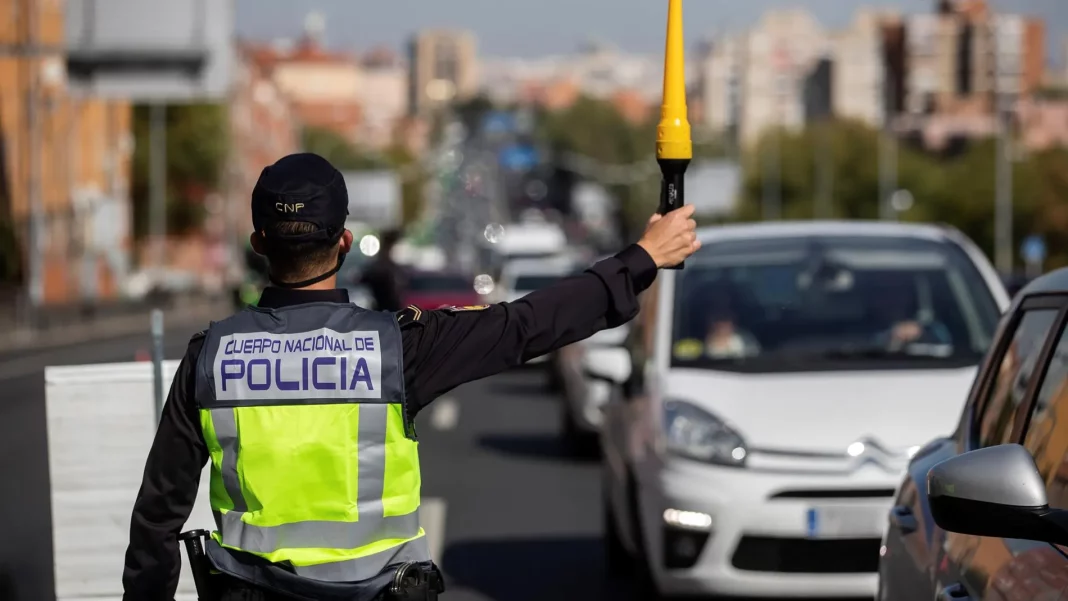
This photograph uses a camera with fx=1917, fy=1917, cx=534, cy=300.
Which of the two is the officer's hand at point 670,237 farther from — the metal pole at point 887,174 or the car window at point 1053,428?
the metal pole at point 887,174

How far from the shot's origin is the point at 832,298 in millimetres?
8914

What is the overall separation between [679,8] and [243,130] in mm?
108971

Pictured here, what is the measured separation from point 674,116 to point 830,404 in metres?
4.12

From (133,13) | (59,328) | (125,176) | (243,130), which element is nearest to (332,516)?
(133,13)

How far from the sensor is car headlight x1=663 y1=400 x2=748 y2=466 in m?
7.44

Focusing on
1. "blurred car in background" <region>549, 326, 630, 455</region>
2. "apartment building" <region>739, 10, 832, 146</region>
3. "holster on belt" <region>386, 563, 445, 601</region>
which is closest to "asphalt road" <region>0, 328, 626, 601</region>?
"blurred car in background" <region>549, 326, 630, 455</region>

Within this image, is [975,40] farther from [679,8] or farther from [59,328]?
[679,8]

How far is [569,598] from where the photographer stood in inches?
341

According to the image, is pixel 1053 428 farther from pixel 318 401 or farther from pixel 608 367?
pixel 608 367

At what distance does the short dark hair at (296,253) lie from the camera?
3.68m

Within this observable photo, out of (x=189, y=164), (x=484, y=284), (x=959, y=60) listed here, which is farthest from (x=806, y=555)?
(x=959, y=60)

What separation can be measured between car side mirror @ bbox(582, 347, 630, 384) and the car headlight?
1.05 meters

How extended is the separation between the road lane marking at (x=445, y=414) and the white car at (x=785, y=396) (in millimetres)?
10275

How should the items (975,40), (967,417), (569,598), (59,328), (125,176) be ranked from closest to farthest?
(967,417)
(569,598)
(59,328)
(125,176)
(975,40)
